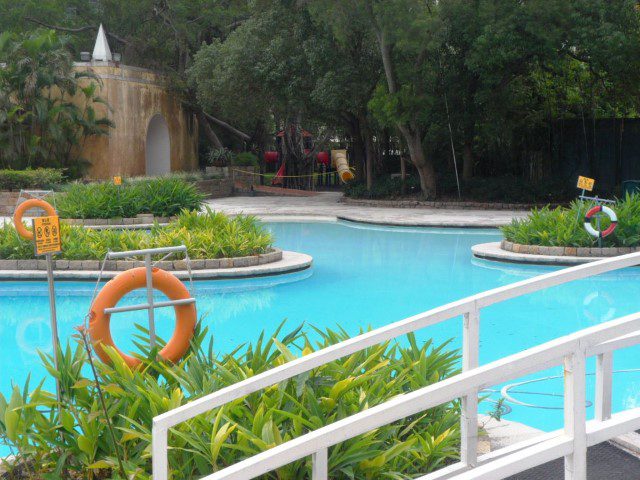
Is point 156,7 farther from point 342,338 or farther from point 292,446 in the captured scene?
point 292,446

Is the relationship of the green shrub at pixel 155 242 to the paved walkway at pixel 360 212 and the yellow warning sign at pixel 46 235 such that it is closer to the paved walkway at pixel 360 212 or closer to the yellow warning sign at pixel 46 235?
the paved walkway at pixel 360 212

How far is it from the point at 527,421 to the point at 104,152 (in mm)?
23472

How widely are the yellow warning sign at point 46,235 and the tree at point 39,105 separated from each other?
2038cm

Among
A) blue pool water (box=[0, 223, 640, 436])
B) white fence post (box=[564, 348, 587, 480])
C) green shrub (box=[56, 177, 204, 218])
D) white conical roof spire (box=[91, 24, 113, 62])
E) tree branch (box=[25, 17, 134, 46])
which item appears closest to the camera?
white fence post (box=[564, 348, 587, 480])

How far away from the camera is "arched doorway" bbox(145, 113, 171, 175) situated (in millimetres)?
31188

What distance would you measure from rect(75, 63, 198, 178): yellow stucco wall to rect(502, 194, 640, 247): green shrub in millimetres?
16662

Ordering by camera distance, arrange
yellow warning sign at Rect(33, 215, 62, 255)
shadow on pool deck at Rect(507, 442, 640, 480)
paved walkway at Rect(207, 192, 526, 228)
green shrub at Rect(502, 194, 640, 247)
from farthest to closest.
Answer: paved walkway at Rect(207, 192, 526, 228)
green shrub at Rect(502, 194, 640, 247)
yellow warning sign at Rect(33, 215, 62, 255)
shadow on pool deck at Rect(507, 442, 640, 480)

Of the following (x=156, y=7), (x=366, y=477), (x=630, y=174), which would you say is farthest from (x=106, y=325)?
(x=156, y=7)

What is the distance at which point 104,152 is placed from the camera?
90.8ft

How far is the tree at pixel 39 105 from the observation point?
25094mm

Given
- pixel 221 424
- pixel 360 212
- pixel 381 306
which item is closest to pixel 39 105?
pixel 360 212

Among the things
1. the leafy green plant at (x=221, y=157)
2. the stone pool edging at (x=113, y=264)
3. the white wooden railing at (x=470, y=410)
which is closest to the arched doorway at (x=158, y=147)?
the leafy green plant at (x=221, y=157)

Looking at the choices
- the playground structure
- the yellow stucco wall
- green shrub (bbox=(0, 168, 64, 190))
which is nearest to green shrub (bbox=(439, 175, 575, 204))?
the playground structure

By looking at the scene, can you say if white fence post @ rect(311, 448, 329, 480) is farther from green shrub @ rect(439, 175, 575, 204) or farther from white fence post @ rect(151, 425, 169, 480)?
green shrub @ rect(439, 175, 575, 204)
